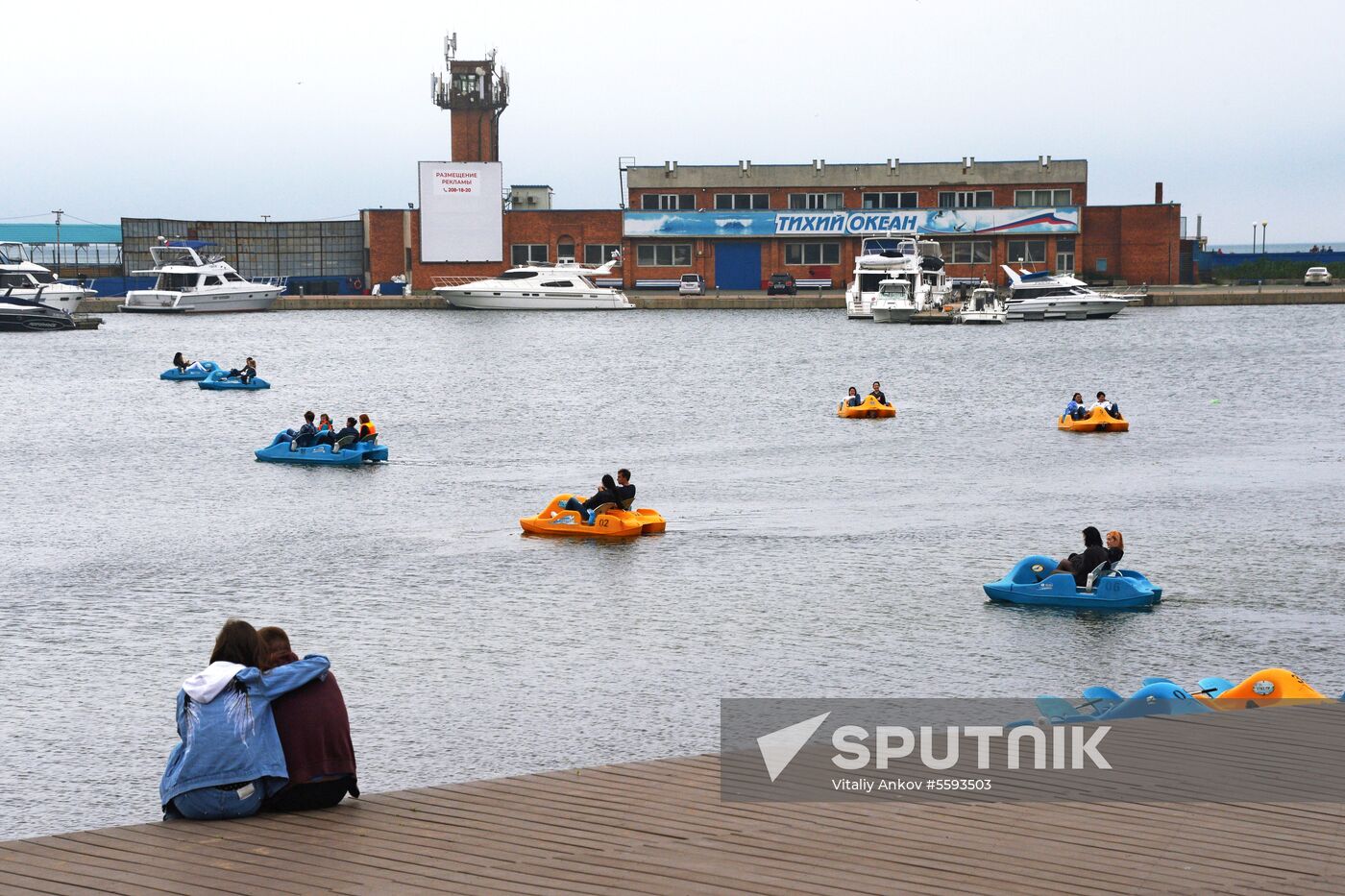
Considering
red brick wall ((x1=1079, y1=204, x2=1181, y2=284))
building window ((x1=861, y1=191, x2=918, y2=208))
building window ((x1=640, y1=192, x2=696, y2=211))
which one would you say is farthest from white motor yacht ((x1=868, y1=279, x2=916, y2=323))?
building window ((x1=640, y1=192, x2=696, y2=211))

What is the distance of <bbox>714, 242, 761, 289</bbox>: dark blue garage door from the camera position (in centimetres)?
10388

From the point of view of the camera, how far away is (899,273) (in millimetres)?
92062

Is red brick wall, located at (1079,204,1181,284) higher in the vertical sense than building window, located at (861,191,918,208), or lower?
lower

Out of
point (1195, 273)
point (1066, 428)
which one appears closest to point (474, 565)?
point (1066, 428)

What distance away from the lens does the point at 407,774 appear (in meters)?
14.7

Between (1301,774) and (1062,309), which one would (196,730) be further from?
(1062,309)

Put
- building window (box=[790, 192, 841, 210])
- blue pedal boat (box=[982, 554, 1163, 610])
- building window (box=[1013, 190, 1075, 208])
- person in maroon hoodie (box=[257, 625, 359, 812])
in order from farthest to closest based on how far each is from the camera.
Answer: building window (box=[790, 192, 841, 210]) → building window (box=[1013, 190, 1075, 208]) → blue pedal boat (box=[982, 554, 1163, 610]) → person in maroon hoodie (box=[257, 625, 359, 812])

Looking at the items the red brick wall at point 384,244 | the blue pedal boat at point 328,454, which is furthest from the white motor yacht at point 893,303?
the blue pedal boat at point 328,454

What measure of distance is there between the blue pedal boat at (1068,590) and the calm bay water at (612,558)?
308 mm

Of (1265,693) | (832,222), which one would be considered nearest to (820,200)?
(832,222)

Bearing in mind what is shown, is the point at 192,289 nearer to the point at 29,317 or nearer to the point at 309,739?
the point at 29,317

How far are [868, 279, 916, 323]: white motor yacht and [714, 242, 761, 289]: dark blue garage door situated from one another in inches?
594

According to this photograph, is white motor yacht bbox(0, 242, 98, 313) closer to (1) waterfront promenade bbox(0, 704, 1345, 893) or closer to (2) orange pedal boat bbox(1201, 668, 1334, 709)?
(2) orange pedal boat bbox(1201, 668, 1334, 709)

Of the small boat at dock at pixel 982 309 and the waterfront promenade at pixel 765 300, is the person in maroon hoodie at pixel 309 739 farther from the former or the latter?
the waterfront promenade at pixel 765 300
